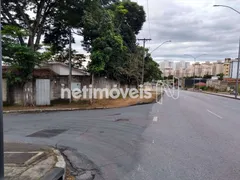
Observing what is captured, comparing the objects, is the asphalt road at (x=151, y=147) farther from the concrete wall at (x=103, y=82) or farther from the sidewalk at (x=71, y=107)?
the concrete wall at (x=103, y=82)

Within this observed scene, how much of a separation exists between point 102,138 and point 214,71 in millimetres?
122111

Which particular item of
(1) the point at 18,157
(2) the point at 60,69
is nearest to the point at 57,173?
(1) the point at 18,157

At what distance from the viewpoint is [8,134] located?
7938 mm

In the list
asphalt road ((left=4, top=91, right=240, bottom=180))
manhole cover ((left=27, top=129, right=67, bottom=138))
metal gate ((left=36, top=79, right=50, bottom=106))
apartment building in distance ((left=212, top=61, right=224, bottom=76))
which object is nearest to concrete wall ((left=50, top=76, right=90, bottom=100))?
metal gate ((left=36, top=79, right=50, bottom=106))

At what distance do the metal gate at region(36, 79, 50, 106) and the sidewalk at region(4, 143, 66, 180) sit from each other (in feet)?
34.7

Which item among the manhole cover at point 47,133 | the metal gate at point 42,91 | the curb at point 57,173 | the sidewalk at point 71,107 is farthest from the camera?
the metal gate at point 42,91

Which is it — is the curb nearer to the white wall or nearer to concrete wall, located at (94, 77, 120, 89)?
concrete wall, located at (94, 77, 120, 89)

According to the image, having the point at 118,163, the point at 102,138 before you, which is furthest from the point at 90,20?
the point at 118,163

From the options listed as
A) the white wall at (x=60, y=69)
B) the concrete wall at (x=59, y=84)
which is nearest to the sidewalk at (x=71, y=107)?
the concrete wall at (x=59, y=84)

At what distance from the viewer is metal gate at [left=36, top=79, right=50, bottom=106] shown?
16.2 meters

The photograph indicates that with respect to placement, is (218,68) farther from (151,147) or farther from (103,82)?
(151,147)

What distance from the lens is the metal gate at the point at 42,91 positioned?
1617 cm

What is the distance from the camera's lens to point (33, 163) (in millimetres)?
4703

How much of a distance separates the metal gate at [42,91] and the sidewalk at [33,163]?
10575 mm
